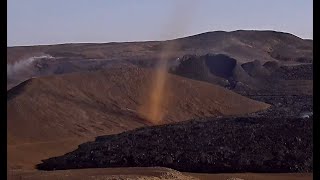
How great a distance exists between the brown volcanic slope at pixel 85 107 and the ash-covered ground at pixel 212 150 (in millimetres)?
2430

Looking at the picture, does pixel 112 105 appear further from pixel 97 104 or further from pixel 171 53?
pixel 171 53

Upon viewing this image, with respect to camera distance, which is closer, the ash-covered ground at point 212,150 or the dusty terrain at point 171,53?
the ash-covered ground at point 212,150

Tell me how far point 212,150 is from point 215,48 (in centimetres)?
7663

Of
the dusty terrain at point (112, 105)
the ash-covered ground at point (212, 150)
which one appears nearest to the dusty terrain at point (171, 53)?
the dusty terrain at point (112, 105)

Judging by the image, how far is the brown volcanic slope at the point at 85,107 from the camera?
26156 millimetres

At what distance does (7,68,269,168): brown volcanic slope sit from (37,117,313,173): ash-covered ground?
2430mm

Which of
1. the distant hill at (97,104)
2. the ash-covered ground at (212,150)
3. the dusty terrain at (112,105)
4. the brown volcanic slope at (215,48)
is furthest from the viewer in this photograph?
the brown volcanic slope at (215,48)

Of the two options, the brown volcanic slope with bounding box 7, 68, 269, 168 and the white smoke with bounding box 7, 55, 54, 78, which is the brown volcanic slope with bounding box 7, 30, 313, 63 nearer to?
the white smoke with bounding box 7, 55, 54, 78

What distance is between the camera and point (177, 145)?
21.3 metres

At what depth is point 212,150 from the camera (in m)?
20.1

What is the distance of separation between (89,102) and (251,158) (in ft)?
54.7

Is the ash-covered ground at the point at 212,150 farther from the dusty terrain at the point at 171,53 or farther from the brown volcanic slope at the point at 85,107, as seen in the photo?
the dusty terrain at the point at 171,53
